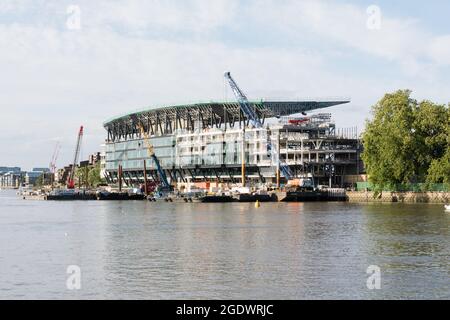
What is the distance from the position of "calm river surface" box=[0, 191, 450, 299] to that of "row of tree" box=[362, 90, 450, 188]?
2508 inches

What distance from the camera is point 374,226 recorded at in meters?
84.9

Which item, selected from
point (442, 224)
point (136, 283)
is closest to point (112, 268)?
point (136, 283)

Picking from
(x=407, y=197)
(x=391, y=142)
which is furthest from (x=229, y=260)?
(x=407, y=197)

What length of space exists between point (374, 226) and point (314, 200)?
303ft

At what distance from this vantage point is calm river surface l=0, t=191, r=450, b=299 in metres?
41.3

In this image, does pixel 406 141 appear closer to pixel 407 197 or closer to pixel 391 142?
pixel 391 142

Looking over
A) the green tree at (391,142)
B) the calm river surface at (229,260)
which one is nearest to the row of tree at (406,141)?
the green tree at (391,142)

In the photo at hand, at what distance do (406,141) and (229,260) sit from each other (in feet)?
337

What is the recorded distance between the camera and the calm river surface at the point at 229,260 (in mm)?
41344

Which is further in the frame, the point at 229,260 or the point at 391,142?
the point at 391,142

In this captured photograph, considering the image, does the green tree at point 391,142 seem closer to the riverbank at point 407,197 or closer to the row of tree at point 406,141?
the row of tree at point 406,141

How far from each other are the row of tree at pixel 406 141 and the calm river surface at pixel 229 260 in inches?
2508

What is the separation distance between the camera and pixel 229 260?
53.4m

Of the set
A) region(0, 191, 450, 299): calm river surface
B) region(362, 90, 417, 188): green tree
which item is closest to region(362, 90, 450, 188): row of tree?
region(362, 90, 417, 188): green tree
